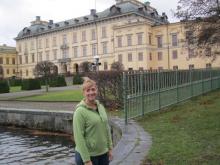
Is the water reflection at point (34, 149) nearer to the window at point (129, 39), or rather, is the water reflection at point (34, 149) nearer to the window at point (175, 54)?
the window at point (175, 54)

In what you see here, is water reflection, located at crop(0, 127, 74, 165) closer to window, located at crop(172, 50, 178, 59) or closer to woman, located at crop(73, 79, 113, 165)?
woman, located at crop(73, 79, 113, 165)

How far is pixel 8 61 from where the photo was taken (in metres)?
109

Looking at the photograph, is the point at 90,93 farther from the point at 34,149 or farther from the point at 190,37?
the point at 190,37

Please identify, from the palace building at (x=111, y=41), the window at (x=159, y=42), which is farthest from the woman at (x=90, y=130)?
the window at (x=159, y=42)

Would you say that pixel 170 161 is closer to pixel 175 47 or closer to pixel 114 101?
pixel 114 101

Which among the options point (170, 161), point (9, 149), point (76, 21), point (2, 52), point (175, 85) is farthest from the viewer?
point (2, 52)

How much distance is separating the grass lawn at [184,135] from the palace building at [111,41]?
5081 centimetres

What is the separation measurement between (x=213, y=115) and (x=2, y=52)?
100482 millimetres

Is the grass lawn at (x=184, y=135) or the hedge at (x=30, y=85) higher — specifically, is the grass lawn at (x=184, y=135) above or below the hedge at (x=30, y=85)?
below

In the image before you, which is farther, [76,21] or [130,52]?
[76,21]

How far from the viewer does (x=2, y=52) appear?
108 meters

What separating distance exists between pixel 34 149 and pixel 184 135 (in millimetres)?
4985

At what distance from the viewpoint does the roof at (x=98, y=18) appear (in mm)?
81500

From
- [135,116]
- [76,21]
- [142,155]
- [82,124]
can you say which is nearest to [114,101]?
[135,116]
